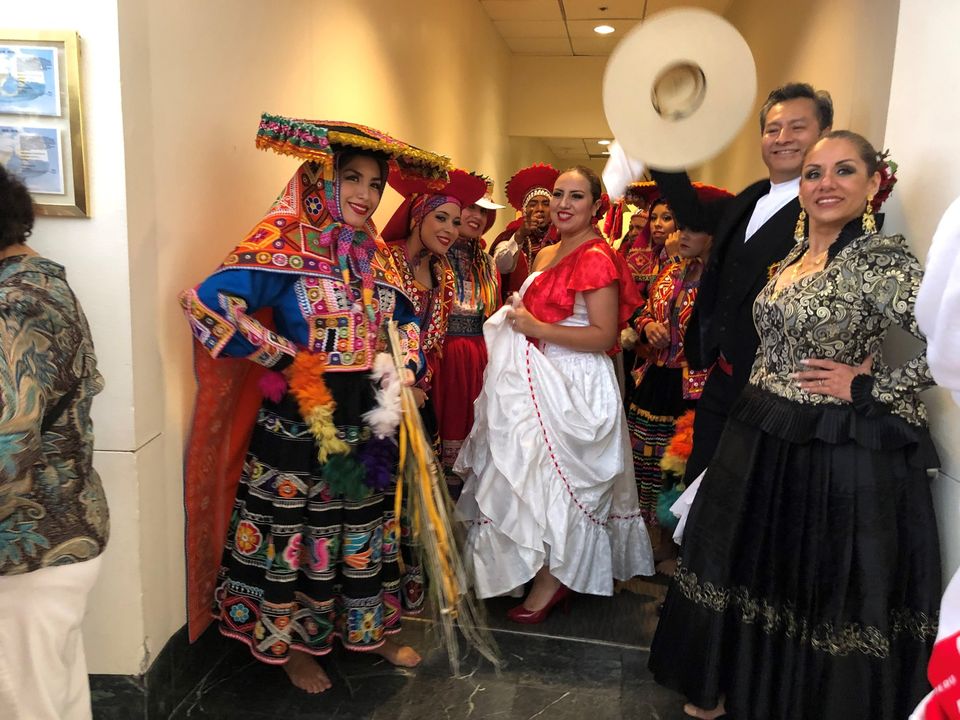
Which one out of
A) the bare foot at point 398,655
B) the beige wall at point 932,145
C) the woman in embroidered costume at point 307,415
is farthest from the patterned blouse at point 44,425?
the beige wall at point 932,145

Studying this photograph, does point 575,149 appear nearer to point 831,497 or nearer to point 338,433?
point 338,433

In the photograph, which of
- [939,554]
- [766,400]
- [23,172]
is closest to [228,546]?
[23,172]

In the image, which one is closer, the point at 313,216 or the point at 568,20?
the point at 313,216

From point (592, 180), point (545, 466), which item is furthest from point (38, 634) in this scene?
point (592, 180)

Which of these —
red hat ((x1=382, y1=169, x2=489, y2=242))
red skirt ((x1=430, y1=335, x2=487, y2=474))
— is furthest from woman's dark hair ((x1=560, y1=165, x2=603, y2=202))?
red skirt ((x1=430, y1=335, x2=487, y2=474))

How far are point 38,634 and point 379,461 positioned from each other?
0.92 meters

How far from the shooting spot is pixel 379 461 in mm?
2082

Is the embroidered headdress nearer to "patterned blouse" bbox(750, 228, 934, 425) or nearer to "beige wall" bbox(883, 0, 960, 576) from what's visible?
"patterned blouse" bbox(750, 228, 934, 425)

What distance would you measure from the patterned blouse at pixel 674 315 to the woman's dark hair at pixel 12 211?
6.92ft

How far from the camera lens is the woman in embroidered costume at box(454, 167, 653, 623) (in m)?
2.47

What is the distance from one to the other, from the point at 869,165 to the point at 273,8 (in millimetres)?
1865

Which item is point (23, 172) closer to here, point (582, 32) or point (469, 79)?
point (469, 79)

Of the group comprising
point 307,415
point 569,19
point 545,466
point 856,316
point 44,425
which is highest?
point 569,19

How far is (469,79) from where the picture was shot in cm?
553
